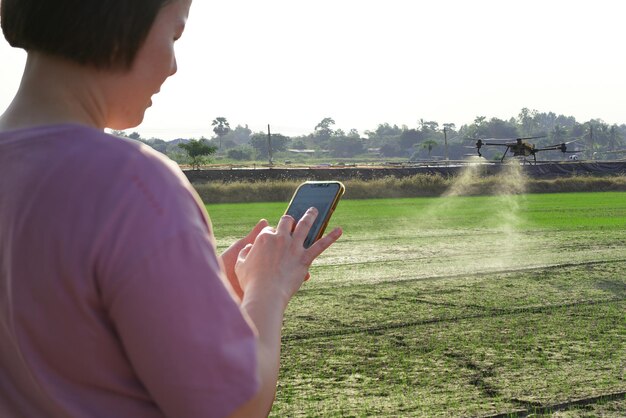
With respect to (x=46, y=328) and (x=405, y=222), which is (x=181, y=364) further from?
(x=405, y=222)

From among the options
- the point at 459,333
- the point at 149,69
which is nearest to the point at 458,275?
the point at 459,333

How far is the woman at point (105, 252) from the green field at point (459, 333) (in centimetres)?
430

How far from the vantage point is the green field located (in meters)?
5.67

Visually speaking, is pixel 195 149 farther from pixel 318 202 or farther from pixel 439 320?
pixel 318 202

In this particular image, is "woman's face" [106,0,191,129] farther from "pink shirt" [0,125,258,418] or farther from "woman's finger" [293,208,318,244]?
"woman's finger" [293,208,318,244]

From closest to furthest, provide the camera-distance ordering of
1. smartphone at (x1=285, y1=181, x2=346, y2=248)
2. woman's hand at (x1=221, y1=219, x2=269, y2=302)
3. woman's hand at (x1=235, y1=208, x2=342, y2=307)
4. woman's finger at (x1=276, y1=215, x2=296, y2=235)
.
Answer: woman's hand at (x1=235, y1=208, x2=342, y2=307) → woman's finger at (x1=276, y1=215, x2=296, y2=235) → woman's hand at (x1=221, y1=219, x2=269, y2=302) → smartphone at (x1=285, y1=181, x2=346, y2=248)

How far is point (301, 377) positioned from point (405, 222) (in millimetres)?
17549

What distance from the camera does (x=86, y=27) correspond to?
1251 millimetres

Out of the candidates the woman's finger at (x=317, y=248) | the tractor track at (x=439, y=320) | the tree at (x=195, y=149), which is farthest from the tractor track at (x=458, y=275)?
the tree at (x=195, y=149)

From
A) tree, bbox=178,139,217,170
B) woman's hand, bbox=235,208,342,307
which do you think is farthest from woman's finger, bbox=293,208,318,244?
tree, bbox=178,139,217,170

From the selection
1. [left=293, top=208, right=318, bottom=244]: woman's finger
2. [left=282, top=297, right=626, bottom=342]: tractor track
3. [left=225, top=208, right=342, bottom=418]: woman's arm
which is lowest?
[left=282, top=297, right=626, bottom=342]: tractor track

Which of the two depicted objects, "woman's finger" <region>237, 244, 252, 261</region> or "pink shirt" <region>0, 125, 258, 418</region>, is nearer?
"pink shirt" <region>0, 125, 258, 418</region>

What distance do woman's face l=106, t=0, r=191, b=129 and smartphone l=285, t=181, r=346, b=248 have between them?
1.82 ft

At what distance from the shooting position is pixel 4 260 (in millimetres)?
1258
